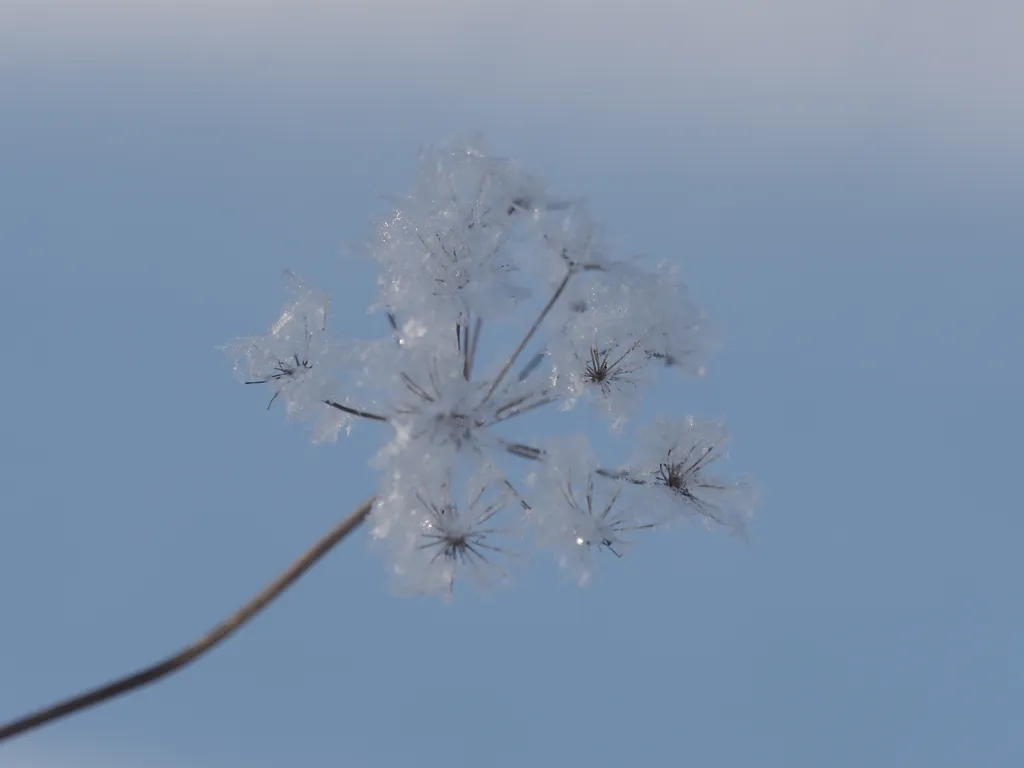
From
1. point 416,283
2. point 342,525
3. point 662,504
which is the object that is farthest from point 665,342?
point 342,525

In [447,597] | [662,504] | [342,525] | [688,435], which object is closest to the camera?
[342,525]

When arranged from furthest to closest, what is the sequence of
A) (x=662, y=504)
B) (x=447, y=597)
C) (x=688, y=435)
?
(x=688, y=435) → (x=662, y=504) → (x=447, y=597)

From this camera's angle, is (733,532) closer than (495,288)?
No

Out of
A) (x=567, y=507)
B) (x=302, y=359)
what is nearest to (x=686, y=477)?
(x=567, y=507)

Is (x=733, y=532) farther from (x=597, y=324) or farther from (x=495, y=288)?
(x=495, y=288)

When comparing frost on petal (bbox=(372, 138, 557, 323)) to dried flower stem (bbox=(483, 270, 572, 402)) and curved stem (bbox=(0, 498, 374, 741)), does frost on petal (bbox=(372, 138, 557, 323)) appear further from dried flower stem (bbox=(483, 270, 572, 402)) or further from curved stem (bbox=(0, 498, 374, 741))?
curved stem (bbox=(0, 498, 374, 741))

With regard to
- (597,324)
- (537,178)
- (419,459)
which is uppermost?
(537,178)

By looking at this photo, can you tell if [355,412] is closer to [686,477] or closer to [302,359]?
[302,359]
